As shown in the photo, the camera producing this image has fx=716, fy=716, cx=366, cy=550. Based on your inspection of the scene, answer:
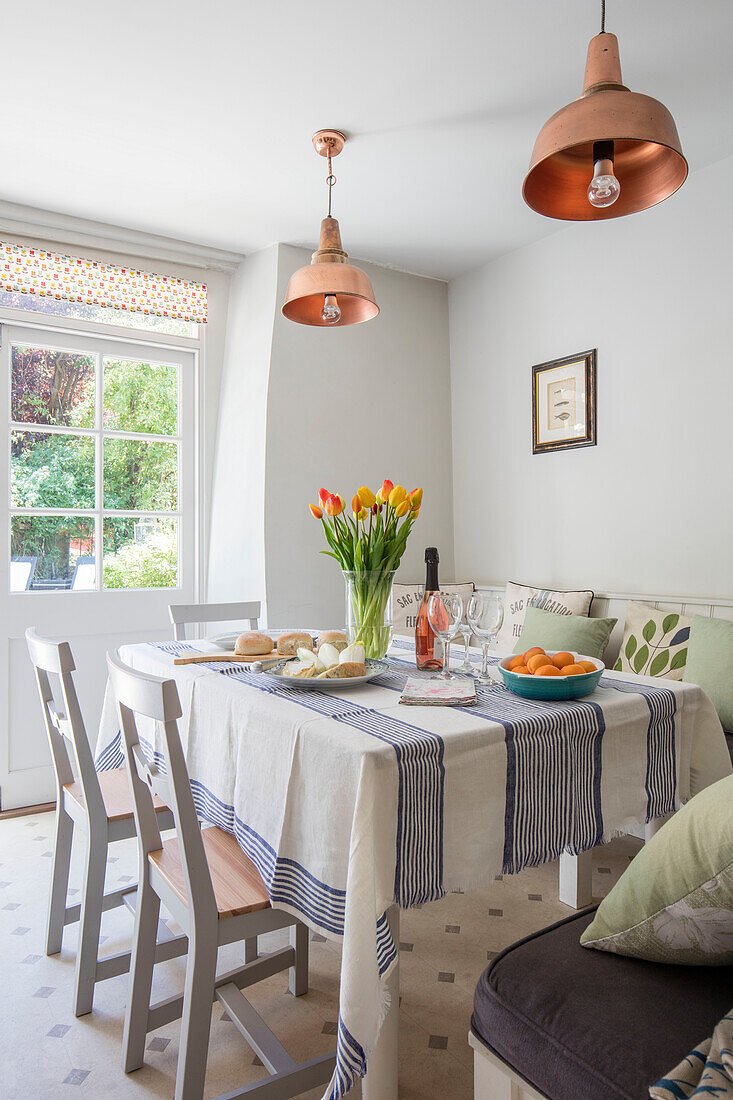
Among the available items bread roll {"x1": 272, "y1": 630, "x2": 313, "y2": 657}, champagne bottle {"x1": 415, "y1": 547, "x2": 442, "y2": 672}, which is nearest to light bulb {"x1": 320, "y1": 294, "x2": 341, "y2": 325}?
champagne bottle {"x1": 415, "y1": 547, "x2": 442, "y2": 672}

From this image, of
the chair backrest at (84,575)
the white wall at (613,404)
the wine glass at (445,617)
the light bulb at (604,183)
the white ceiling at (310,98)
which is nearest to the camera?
the light bulb at (604,183)

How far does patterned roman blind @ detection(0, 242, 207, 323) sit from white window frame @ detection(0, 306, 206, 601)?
0.34ft

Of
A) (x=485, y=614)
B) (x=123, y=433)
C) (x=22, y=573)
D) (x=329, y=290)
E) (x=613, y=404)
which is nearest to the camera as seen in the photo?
(x=485, y=614)

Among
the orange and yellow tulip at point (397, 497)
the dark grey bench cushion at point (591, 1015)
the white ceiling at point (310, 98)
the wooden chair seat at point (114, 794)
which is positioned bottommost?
the wooden chair seat at point (114, 794)

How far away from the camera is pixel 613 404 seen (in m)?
3.08

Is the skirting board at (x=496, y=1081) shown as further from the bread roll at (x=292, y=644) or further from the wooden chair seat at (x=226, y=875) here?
the bread roll at (x=292, y=644)

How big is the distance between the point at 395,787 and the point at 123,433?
2.80 metres

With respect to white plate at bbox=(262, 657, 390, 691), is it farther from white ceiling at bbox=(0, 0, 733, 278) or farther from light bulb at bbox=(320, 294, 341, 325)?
white ceiling at bbox=(0, 0, 733, 278)

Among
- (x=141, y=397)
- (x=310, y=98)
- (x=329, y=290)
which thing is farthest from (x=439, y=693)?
(x=141, y=397)

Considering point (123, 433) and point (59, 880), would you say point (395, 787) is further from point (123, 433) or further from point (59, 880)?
point (123, 433)

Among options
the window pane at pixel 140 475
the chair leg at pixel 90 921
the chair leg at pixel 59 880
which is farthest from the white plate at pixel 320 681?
the window pane at pixel 140 475

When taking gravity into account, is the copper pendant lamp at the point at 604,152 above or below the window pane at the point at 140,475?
above

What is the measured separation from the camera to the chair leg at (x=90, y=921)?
1.70 metres

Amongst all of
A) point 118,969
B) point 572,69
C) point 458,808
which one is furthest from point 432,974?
point 572,69
